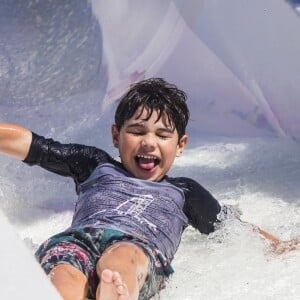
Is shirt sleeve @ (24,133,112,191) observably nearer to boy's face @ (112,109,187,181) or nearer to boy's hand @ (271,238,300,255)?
boy's face @ (112,109,187,181)

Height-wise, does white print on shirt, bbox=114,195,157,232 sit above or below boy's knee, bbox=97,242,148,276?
above

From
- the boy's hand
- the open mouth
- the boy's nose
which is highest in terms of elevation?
the boy's nose

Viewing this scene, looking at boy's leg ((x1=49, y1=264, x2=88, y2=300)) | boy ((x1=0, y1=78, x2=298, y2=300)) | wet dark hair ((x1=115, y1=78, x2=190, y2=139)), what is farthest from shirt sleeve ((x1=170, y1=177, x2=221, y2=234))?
boy's leg ((x1=49, y1=264, x2=88, y2=300))

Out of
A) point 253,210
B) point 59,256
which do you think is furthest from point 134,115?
point 253,210

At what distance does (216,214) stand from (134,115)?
0.27 meters

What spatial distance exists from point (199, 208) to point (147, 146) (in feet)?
0.60

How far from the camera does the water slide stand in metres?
1.93

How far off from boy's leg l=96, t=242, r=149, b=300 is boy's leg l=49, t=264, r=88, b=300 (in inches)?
1.3

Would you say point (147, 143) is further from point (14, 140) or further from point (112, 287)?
point (112, 287)

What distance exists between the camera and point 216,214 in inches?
59.8

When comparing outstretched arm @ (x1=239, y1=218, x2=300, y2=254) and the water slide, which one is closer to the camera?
outstretched arm @ (x1=239, y1=218, x2=300, y2=254)

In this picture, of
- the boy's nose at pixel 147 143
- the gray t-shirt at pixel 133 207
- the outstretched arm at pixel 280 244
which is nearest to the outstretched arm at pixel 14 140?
the gray t-shirt at pixel 133 207

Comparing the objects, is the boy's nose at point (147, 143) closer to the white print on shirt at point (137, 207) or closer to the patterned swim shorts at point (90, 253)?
the white print on shirt at point (137, 207)

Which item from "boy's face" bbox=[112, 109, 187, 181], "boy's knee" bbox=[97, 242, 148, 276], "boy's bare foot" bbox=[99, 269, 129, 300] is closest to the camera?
Result: "boy's bare foot" bbox=[99, 269, 129, 300]
